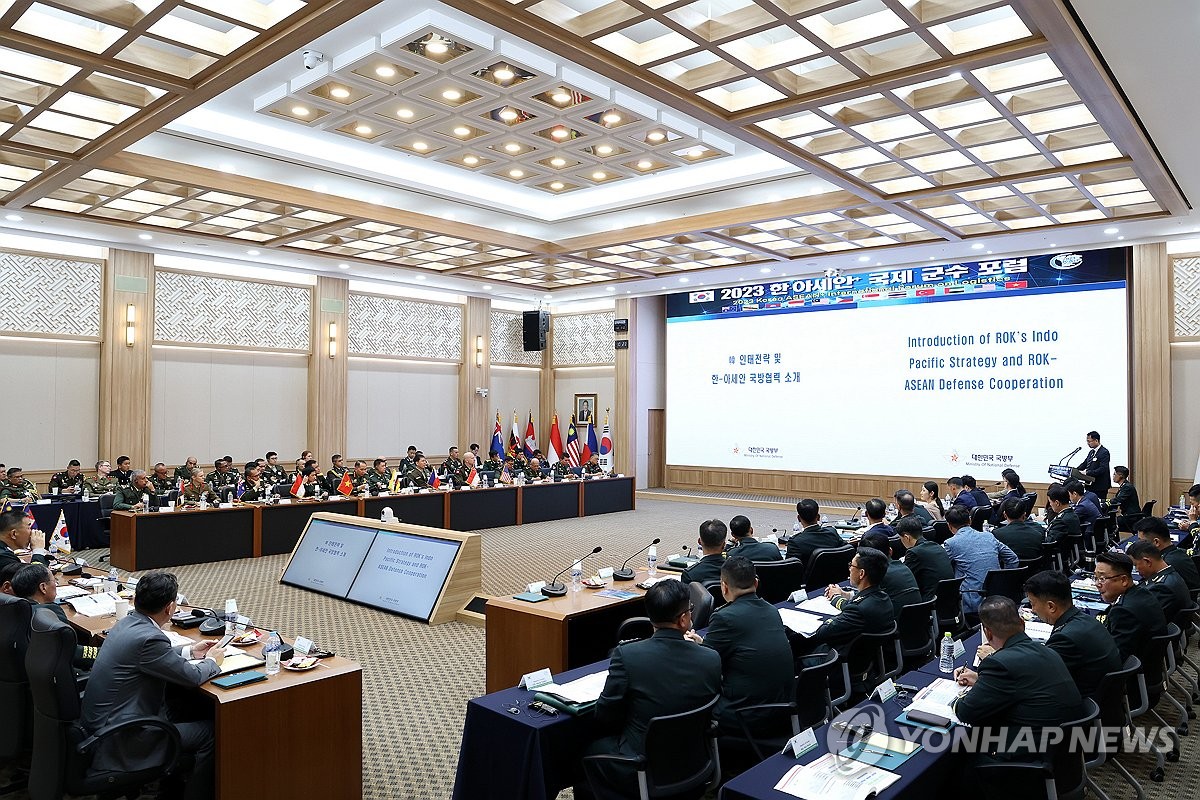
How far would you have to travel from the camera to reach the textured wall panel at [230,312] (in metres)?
13.0

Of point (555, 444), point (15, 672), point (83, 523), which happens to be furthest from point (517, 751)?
point (555, 444)

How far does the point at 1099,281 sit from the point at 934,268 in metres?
2.57

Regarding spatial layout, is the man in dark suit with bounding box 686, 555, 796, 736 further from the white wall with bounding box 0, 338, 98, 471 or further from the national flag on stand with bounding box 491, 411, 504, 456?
Result: the national flag on stand with bounding box 491, 411, 504, 456

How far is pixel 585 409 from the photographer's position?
18.8 m

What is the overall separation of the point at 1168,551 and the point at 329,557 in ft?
23.9

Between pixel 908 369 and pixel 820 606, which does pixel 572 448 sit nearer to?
pixel 908 369

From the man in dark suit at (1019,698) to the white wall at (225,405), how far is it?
13.4 meters

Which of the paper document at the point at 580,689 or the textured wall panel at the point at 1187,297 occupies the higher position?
the textured wall panel at the point at 1187,297

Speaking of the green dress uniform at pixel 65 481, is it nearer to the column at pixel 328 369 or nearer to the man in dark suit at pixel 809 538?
the column at pixel 328 369

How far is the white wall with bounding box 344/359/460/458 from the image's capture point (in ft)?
51.6

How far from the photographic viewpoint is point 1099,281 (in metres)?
12.6

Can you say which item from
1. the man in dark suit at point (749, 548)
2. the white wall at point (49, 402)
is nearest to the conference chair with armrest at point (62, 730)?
the man in dark suit at point (749, 548)

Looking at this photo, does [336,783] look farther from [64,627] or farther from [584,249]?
[584,249]

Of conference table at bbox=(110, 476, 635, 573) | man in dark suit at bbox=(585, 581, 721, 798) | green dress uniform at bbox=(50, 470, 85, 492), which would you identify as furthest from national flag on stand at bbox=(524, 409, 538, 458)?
man in dark suit at bbox=(585, 581, 721, 798)
